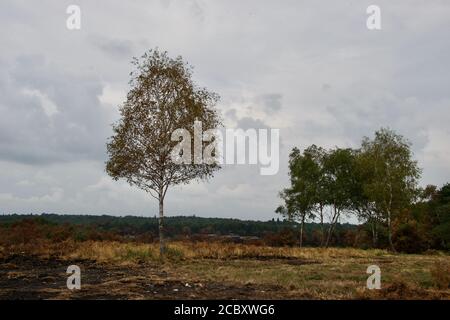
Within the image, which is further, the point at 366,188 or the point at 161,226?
the point at 366,188

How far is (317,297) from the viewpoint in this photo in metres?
13.8

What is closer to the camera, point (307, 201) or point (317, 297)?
point (317, 297)

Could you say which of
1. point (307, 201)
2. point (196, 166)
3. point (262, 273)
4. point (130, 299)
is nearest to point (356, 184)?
point (307, 201)

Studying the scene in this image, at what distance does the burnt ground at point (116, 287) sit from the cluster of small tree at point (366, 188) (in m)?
38.7

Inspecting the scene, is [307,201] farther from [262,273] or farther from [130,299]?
[130,299]

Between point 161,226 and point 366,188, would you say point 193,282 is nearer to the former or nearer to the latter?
point 161,226

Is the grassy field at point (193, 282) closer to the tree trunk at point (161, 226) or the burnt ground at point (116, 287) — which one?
the burnt ground at point (116, 287)

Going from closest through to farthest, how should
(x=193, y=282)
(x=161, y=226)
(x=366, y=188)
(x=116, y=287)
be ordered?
(x=116, y=287)
(x=193, y=282)
(x=161, y=226)
(x=366, y=188)

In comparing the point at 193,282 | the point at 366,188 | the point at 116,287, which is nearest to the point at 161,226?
the point at 193,282

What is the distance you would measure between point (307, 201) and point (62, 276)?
42365 mm

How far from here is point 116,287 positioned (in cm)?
1597

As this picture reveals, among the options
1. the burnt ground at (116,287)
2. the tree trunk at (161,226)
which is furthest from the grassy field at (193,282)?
the tree trunk at (161,226)

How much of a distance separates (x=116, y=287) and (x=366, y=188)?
147 ft

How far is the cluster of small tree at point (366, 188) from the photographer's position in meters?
54.7
